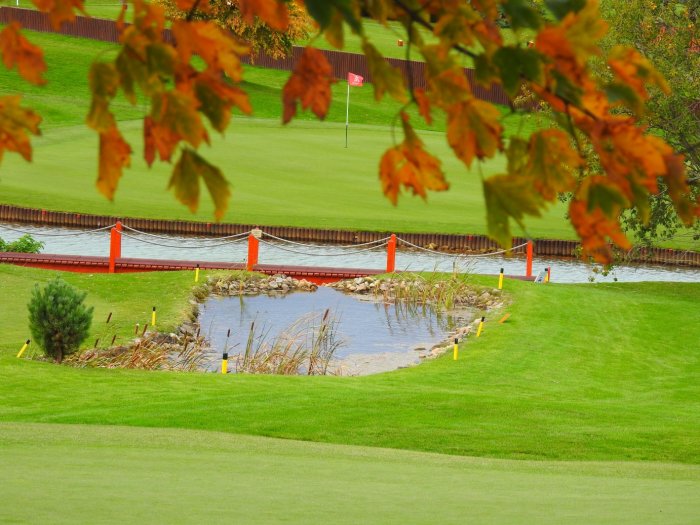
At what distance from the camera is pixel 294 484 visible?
5.41 meters

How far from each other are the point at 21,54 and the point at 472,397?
29.9ft

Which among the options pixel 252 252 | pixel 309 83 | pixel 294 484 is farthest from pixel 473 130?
pixel 252 252

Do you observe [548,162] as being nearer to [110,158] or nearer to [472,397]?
[110,158]

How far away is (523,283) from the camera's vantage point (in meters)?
21.4

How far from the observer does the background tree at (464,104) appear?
7.59ft

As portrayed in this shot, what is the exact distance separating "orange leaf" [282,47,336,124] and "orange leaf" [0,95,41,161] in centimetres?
54

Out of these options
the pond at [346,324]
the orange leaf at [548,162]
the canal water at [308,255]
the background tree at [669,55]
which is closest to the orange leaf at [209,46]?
the orange leaf at [548,162]

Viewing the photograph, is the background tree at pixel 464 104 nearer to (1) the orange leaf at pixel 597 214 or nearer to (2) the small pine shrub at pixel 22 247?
(1) the orange leaf at pixel 597 214

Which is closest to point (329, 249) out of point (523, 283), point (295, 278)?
point (295, 278)

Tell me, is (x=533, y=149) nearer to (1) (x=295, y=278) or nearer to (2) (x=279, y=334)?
(2) (x=279, y=334)

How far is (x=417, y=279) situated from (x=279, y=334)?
5.22 m

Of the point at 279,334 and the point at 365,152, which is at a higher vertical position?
the point at 365,152

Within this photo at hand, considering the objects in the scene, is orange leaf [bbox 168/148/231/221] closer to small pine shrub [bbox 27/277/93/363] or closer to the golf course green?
the golf course green

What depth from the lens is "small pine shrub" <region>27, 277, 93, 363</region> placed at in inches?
542
